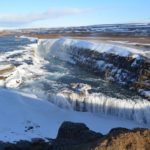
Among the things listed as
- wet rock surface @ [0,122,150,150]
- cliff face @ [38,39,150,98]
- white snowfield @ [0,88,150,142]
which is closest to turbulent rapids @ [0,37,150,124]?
cliff face @ [38,39,150,98]

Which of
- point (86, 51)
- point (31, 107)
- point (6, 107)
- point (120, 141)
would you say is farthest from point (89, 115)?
point (86, 51)

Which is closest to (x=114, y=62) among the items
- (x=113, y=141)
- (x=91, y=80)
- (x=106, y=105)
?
(x=91, y=80)

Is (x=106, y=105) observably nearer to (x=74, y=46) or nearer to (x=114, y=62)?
(x=114, y=62)

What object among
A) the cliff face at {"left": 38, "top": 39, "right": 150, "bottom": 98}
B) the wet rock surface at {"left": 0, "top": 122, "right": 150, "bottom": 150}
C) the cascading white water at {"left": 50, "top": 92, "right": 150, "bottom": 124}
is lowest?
the cascading white water at {"left": 50, "top": 92, "right": 150, "bottom": 124}

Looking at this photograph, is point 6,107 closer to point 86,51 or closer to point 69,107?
point 69,107

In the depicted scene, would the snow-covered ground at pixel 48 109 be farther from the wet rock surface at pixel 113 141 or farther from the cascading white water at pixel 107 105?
the wet rock surface at pixel 113 141

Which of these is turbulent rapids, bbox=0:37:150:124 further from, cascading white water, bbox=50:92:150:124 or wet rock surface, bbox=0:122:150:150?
wet rock surface, bbox=0:122:150:150

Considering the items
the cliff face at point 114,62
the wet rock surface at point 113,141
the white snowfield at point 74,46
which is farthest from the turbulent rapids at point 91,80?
the wet rock surface at point 113,141
